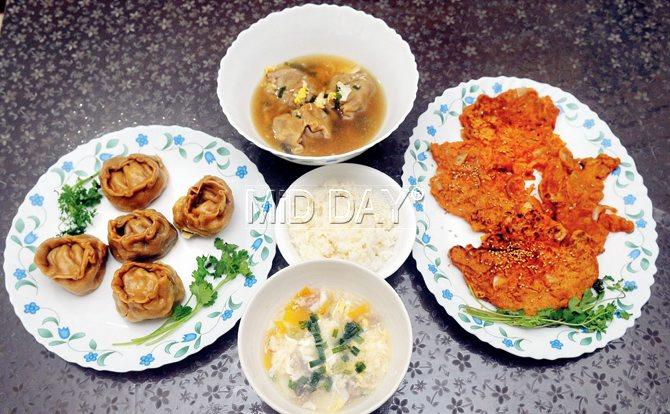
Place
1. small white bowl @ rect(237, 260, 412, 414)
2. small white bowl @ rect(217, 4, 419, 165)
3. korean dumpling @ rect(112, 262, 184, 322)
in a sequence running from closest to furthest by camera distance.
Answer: small white bowl @ rect(237, 260, 412, 414) < korean dumpling @ rect(112, 262, 184, 322) < small white bowl @ rect(217, 4, 419, 165)

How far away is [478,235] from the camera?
2793mm

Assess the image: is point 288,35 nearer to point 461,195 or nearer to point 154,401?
point 461,195

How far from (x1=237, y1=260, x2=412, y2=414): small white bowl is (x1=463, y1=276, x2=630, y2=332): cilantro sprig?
449mm

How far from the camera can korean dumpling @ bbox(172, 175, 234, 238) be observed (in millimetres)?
2617

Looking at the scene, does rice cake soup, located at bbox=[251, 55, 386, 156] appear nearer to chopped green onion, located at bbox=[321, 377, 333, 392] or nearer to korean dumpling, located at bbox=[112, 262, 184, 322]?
korean dumpling, located at bbox=[112, 262, 184, 322]

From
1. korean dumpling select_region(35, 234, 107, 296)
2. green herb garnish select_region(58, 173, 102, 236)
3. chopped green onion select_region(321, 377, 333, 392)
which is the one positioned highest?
green herb garnish select_region(58, 173, 102, 236)

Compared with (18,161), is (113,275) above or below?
below

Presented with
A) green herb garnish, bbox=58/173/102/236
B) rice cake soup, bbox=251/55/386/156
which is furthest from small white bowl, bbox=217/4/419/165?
green herb garnish, bbox=58/173/102/236

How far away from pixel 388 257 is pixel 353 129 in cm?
70

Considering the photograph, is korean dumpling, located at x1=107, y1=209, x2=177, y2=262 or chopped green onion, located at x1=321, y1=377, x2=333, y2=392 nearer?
chopped green onion, located at x1=321, y1=377, x2=333, y2=392

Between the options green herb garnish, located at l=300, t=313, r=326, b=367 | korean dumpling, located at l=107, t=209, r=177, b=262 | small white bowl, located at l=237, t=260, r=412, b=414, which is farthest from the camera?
korean dumpling, located at l=107, t=209, r=177, b=262

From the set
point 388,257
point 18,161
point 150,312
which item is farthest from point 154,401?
point 18,161

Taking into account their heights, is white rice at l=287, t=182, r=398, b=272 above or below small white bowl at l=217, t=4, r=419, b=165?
below

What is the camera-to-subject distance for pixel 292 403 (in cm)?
225
